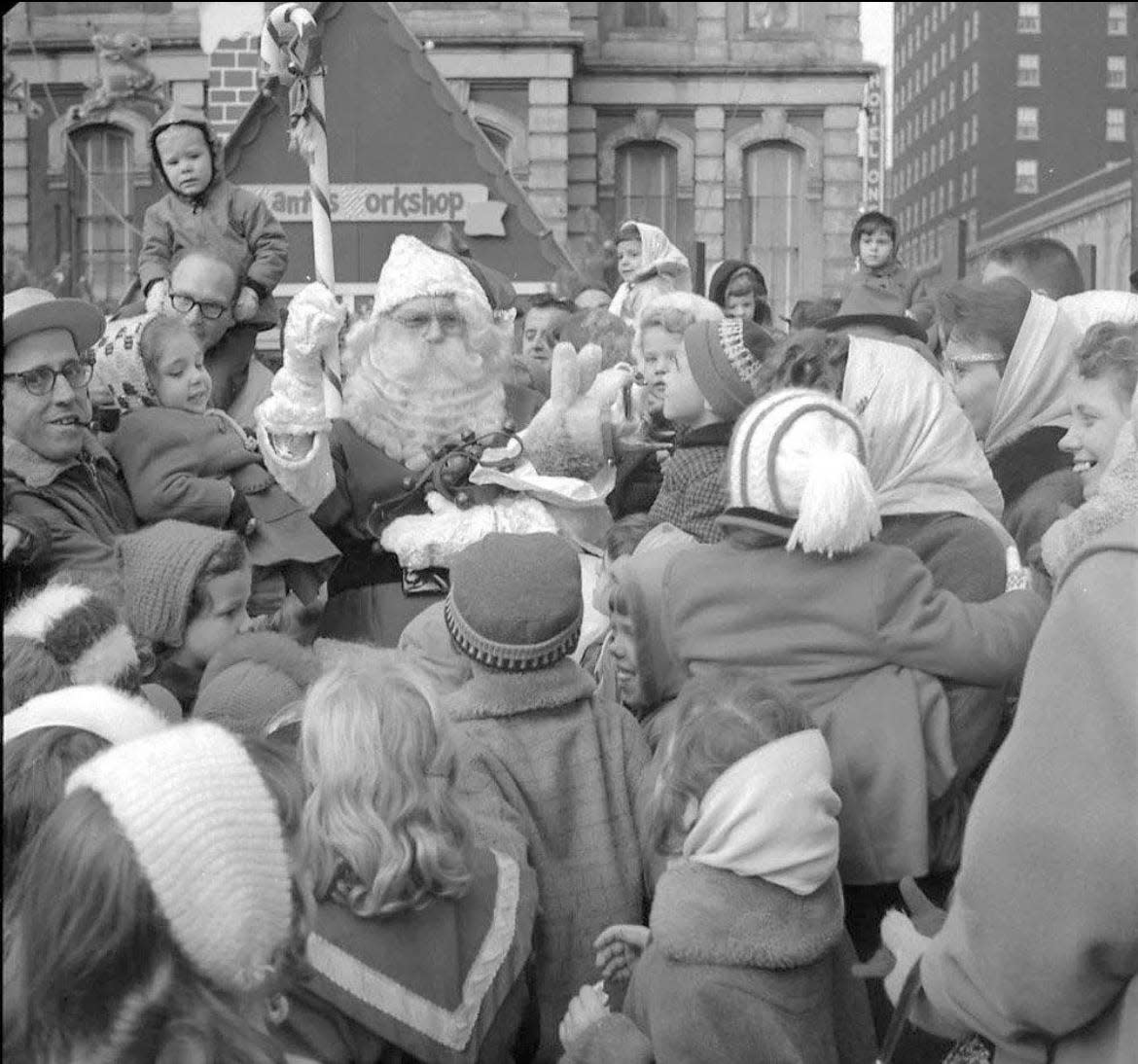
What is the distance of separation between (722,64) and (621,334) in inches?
766

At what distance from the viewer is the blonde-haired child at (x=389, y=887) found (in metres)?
2.43

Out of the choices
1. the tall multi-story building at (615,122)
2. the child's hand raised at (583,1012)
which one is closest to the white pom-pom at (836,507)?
the child's hand raised at (583,1012)

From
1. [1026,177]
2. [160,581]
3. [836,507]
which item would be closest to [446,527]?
[160,581]

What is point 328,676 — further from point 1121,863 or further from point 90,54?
point 90,54

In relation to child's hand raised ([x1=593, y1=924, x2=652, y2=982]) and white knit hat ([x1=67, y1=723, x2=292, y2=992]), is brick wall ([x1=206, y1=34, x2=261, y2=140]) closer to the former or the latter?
child's hand raised ([x1=593, y1=924, x2=652, y2=982])

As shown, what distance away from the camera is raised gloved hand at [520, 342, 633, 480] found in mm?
4117

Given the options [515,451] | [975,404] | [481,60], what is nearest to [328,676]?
[515,451]

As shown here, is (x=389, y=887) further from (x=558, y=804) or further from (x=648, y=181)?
(x=648, y=181)

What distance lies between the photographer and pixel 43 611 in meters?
2.83

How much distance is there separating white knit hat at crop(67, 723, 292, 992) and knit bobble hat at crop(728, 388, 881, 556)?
124 cm

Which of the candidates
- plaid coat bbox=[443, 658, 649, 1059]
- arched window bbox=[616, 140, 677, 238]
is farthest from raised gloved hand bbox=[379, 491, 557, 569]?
arched window bbox=[616, 140, 677, 238]

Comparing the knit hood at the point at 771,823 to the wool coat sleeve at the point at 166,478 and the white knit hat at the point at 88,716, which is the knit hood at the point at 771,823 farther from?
the wool coat sleeve at the point at 166,478

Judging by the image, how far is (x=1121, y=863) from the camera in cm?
176

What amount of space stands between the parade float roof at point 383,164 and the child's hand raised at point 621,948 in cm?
619
